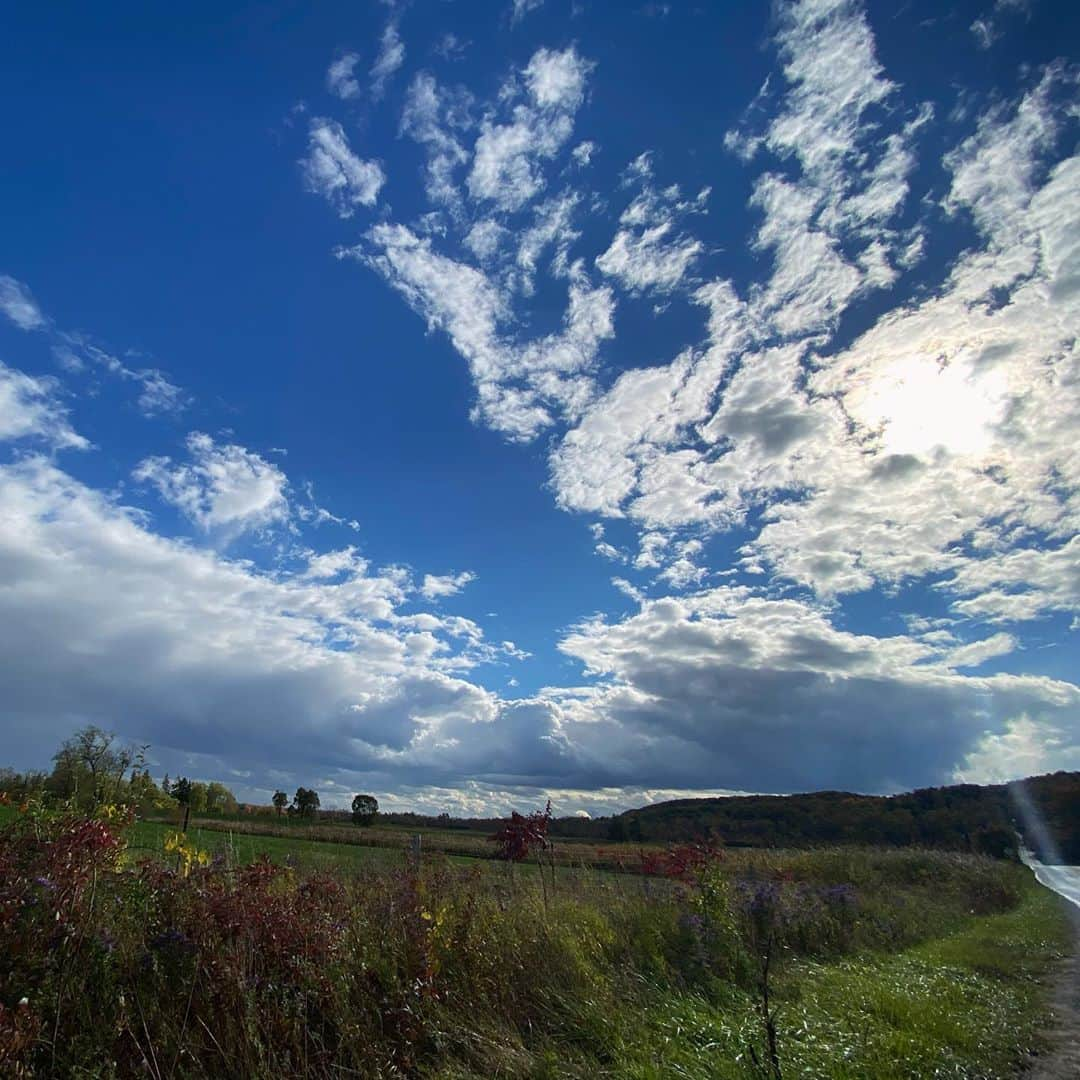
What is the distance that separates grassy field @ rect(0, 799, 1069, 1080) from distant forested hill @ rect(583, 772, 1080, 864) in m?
44.2

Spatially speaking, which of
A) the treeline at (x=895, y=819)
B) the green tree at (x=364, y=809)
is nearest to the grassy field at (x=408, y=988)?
the treeline at (x=895, y=819)

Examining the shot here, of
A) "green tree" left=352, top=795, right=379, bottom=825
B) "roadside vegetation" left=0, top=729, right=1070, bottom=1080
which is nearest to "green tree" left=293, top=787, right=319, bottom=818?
"green tree" left=352, top=795, right=379, bottom=825

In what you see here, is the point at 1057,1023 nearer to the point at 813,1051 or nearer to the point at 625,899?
the point at 813,1051

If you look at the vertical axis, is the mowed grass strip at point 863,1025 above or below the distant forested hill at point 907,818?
below

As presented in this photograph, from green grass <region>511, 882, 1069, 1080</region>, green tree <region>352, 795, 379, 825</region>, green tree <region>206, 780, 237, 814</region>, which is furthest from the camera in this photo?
green tree <region>352, 795, 379, 825</region>

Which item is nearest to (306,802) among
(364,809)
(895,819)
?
(364,809)

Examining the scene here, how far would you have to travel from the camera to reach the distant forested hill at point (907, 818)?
58281 mm

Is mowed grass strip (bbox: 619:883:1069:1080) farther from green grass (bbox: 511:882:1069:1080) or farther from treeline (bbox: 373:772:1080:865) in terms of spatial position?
treeline (bbox: 373:772:1080:865)

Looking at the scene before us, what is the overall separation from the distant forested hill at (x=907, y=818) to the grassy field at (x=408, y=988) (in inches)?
1741

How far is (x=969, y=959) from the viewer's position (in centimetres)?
1272

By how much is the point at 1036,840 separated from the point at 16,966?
365 feet

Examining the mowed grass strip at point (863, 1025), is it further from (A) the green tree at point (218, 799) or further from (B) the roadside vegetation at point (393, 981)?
(A) the green tree at point (218, 799)

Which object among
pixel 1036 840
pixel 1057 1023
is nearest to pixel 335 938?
pixel 1057 1023

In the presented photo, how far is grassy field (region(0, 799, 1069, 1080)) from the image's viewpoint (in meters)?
4.78
